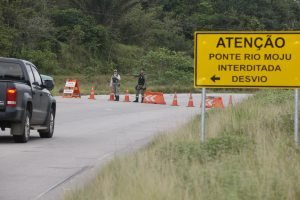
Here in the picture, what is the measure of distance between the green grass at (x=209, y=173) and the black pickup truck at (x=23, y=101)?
5012mm

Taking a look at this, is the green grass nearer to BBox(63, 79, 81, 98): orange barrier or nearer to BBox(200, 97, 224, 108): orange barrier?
BBox(200, 97, 224, 108): orange barrier

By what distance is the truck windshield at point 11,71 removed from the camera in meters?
17.3

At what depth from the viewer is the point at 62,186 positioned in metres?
10.6

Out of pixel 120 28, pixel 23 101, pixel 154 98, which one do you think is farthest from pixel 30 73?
pixel 120 28

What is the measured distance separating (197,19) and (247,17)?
668 centimetres

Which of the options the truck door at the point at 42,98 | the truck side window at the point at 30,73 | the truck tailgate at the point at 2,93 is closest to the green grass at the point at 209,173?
the truck tailgate at the point at 2,93

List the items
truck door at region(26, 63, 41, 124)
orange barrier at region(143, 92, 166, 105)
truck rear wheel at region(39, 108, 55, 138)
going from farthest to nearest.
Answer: orange barrier at region(143, 92, 166, 105) → truck rear wheel at region(39, 108, 55, 138) → truck door at region(26, 63, 41, 124)

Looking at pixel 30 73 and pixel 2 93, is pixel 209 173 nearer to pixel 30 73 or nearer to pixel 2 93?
Answer: pixel 2 93

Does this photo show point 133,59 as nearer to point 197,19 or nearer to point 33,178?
point 197,19

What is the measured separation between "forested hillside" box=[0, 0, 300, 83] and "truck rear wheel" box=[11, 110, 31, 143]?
4822cm

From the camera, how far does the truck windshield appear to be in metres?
17.3

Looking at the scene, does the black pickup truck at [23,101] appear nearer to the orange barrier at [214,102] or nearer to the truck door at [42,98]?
the truck door at [42,98]

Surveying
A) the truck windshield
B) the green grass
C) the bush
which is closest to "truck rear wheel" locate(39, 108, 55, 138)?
the truck windshield

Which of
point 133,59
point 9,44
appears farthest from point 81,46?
point 9,44
